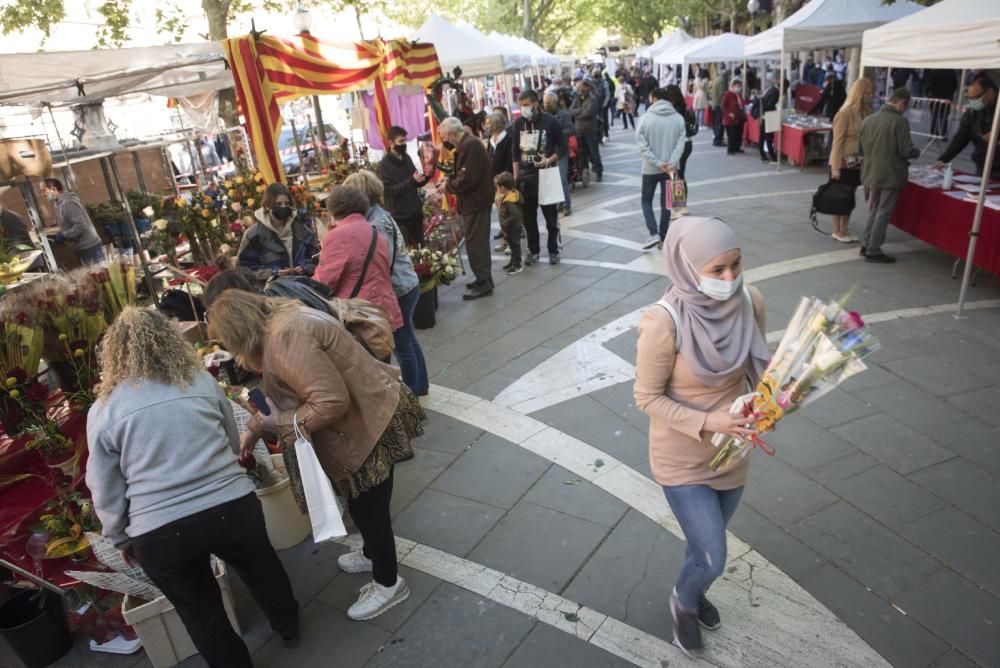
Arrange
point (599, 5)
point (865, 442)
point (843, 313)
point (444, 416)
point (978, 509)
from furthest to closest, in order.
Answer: point (599, 5), point (444, 416), point (865, 442), point (978, 509), point (843, 313)

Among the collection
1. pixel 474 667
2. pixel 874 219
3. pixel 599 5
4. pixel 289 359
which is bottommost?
pixel 474 667

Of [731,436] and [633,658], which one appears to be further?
[633,658]

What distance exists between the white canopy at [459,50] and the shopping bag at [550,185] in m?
4.31

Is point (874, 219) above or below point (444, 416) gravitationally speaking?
above

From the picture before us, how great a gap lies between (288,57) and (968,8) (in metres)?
5.59

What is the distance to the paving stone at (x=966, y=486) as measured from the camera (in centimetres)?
324

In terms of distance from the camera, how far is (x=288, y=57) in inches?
217

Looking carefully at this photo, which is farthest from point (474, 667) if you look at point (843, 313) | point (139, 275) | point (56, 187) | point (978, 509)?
point (56, 187)

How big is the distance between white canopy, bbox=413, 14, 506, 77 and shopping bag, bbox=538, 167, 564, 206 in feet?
14.2

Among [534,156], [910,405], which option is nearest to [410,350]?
[910,405]

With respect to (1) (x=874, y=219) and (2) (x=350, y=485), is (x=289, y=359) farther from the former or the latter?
(1) (x=874, y=219)

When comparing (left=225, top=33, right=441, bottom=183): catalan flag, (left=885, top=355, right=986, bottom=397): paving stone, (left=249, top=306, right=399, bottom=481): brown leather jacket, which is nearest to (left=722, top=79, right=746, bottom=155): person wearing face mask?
(left=225, top=33, right=441, bottom=183): catalan flag

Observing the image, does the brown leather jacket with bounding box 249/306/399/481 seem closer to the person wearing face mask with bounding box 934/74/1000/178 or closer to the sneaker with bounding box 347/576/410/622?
the sneaker with bounding box 347/576/410/622

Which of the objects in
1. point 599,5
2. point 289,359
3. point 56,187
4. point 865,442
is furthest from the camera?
point 599,5
